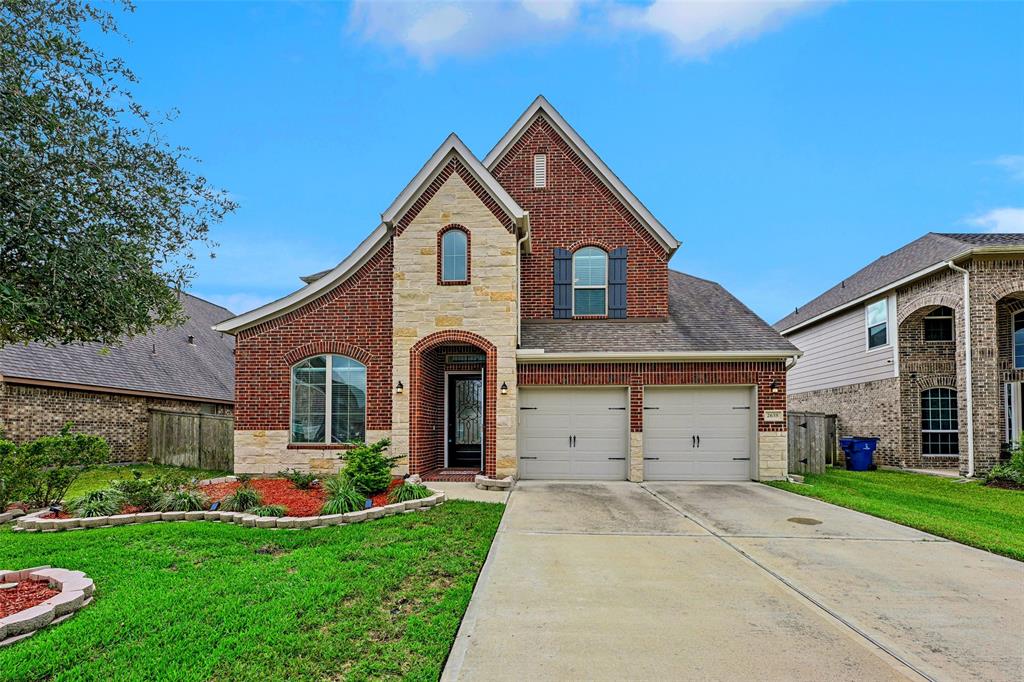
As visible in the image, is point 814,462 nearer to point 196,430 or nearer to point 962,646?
point 962,646

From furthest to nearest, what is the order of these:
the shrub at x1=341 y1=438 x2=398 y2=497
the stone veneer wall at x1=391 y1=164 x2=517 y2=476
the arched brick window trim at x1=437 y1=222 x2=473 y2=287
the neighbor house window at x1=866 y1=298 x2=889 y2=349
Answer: the neighbor house window at x1=866 y1=298 x2=889 y2=349, the arched brick window trim at x1=437 y1=222 x2=473 y2=287, the stone veneer wall at x1=391 y1=164 x2=517 y2=476, the shrub at x1=341 y1=438 x2=398 y2=497

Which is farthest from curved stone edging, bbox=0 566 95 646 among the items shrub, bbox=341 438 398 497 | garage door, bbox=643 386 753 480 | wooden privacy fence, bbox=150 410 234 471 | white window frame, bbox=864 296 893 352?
white window frame, bbox=864 296 893 352

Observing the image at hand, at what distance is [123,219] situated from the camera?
19.5 ft

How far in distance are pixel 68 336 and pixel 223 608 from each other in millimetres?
3472

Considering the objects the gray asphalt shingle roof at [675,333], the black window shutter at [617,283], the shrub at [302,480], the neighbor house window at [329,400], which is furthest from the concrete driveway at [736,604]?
the black window shutter at [617,283]

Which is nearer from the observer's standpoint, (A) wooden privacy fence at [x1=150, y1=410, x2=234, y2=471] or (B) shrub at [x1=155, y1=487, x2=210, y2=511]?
(B) shrub at [x1=155, y1=487, x2=210, y2=511]

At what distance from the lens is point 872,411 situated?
19406mm

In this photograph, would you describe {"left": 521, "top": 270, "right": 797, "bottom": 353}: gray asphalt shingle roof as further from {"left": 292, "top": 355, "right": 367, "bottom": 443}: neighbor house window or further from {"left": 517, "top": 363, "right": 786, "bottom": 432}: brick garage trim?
{"left": 292, "top": 355, "right": 367, "bottom": 443}: neighbor house window

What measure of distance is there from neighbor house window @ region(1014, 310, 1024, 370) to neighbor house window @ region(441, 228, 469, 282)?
1665cm

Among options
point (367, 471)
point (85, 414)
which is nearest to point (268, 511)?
point (367, 471)

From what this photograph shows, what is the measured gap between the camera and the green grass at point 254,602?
398 cm

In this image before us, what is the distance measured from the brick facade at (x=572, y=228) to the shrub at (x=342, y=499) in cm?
720

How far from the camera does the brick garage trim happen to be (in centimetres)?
1336

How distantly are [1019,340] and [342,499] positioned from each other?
64.8 feet
